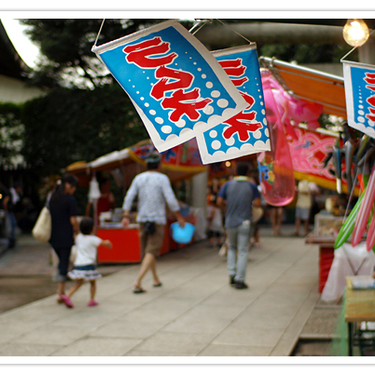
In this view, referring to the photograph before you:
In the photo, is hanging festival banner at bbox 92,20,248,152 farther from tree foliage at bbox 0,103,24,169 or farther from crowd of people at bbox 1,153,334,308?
tree foliage at bbox 0,103,24,169

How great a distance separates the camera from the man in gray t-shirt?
6.64 meters

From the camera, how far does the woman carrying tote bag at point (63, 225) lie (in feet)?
19.4

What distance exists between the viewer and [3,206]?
1156 centimetres

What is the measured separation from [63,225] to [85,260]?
557 millimetres

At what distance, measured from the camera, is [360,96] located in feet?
8.78

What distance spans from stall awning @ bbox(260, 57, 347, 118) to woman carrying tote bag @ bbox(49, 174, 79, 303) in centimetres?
309

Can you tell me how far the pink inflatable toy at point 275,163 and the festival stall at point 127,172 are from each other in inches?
200

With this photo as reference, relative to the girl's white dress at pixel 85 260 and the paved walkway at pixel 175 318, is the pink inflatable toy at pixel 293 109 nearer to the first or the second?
the paved walkway at pixel 175 318

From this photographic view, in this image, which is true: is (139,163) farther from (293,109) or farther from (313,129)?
(293,109)

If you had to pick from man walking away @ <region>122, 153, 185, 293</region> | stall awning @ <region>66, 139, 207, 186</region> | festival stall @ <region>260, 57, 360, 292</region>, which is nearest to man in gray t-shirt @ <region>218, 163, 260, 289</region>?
man walking away @ <region>122, 153, 185, 293</region>

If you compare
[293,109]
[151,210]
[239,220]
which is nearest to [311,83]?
[293,109]
